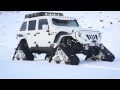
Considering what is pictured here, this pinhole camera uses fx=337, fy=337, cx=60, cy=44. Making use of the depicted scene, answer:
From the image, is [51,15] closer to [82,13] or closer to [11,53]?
[82,13]

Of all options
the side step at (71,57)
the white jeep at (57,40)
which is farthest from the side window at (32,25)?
the side step at (71,57)

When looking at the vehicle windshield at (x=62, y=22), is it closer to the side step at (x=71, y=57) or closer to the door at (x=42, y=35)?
the door at (x=42, y=35)

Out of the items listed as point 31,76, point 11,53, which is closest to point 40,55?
point 11,53

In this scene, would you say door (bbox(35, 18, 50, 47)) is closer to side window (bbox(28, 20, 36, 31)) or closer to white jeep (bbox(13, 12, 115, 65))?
white jeep (bbox(13, 12, 115, 65))

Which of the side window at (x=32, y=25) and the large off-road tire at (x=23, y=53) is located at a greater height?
the side window at (x=32, y=25)

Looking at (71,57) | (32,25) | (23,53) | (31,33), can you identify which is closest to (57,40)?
(71,57)

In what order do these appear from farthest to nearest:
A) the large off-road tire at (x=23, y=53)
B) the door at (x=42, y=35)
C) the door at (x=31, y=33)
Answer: the large off-road tire at (x=23, y=53) < the door at (x=31, y=33) < the door at (x=42, y=35)

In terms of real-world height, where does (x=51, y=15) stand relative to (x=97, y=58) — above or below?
above

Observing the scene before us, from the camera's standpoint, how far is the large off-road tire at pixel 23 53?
30.2 feet

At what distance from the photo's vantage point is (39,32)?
8.65m

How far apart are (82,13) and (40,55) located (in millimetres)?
1730

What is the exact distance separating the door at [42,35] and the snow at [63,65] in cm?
49

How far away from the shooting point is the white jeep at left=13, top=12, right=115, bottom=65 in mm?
8016
